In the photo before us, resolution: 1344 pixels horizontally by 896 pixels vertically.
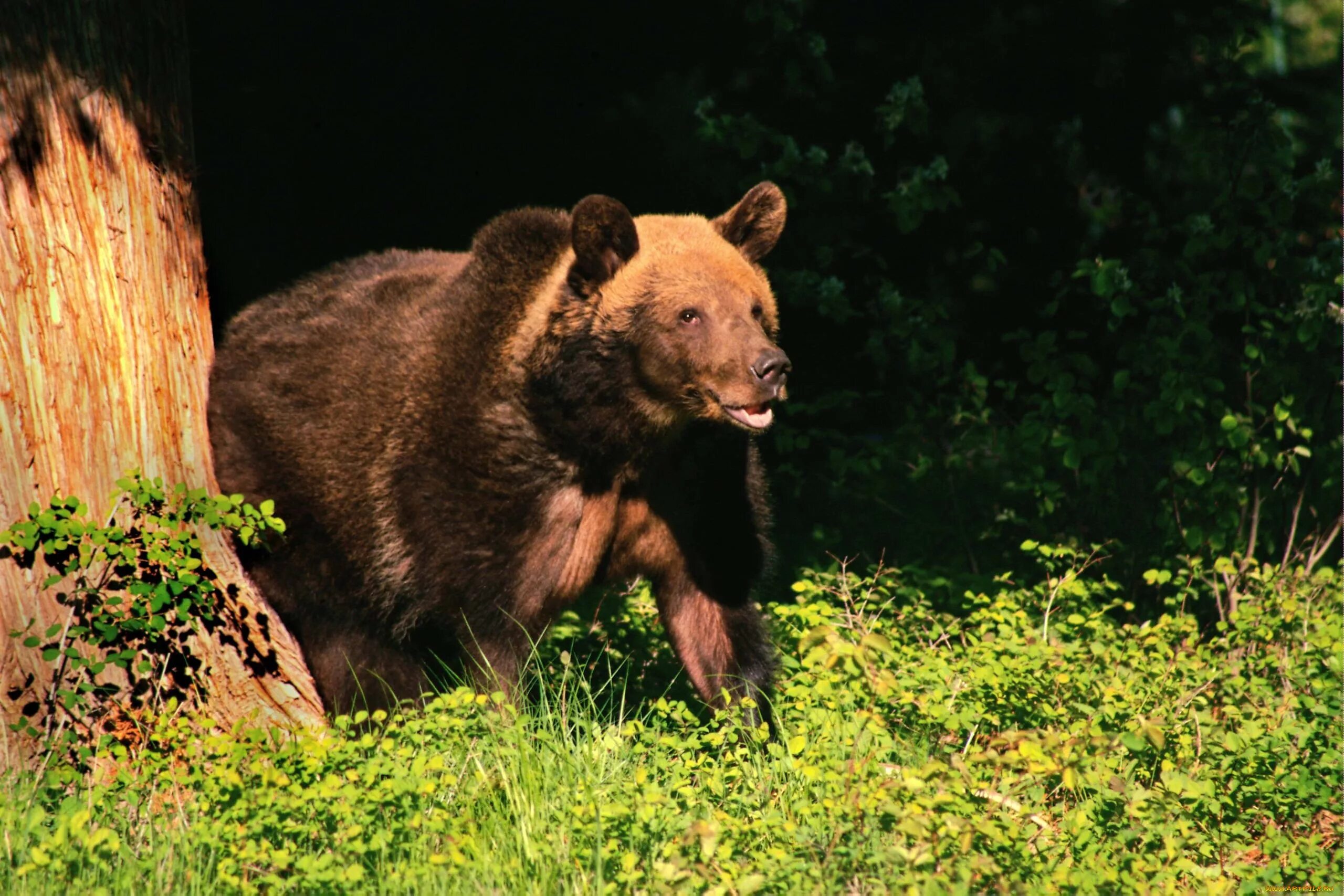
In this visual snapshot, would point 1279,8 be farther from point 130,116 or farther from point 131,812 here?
point 131,812

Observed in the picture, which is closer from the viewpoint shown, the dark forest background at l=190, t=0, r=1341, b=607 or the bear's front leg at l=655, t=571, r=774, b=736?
the bear's front leg at l=655, t=571, r=774, b=736

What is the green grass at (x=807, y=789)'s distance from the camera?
3.41 metres

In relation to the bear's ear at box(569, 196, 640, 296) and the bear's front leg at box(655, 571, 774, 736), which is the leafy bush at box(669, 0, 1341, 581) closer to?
the bear's front leg at box(655, 571, 774, 736)

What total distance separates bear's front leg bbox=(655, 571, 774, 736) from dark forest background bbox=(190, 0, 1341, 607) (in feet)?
5.38

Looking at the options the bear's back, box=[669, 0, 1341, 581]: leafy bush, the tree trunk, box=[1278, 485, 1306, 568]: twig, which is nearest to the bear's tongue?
the bear's back

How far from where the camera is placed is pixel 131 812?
3947mm

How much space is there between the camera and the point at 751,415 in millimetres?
4754

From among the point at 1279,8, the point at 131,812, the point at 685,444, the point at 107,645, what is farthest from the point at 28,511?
the point at 1279,8

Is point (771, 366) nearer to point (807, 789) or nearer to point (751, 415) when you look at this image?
point (751, 415)

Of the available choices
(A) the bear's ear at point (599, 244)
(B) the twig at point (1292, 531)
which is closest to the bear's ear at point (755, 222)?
(A) the bear's ear at point (599, 244)

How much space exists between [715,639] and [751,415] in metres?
1.02

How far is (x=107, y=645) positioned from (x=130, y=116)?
1818mm

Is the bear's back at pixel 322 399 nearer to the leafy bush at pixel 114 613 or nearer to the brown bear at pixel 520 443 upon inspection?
the brown bear at pixel 520 443

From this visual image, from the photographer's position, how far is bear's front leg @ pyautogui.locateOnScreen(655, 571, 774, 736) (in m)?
5.23
